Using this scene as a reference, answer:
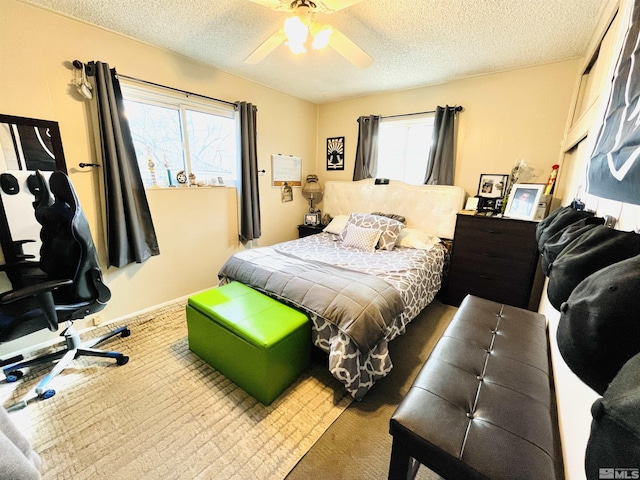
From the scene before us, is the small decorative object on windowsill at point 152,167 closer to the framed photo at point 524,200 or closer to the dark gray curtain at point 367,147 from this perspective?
the dark gray curtain at point 367,147

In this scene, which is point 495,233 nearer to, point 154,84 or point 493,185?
point 493,185

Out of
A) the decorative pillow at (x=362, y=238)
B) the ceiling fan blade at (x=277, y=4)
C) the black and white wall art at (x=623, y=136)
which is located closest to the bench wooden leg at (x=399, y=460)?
the black and white wall art at (x=623, y=136)

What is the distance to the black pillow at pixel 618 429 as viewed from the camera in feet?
1.02

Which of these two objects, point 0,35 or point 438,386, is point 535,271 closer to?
point 438,386

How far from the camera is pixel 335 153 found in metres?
3.95

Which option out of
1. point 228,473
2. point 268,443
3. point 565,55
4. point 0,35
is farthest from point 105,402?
point 565,55

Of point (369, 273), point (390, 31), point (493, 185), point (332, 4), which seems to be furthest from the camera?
point (493, 185)

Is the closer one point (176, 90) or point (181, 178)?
point (176, 90)

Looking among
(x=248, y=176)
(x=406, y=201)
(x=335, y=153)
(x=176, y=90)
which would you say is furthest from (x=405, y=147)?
Answer: (x=176, y=90)

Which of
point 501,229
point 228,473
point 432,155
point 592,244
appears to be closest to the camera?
point 592,244

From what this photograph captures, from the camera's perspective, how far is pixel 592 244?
0.69 meters

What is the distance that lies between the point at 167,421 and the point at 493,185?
348cm

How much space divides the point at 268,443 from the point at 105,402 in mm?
1063

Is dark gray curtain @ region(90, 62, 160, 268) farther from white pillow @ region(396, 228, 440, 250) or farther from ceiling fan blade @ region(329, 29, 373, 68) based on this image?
white pillow @ region(396, 228, 440, 250)
